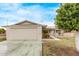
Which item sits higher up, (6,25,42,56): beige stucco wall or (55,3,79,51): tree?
(55,3,79,51): tree

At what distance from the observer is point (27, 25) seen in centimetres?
224

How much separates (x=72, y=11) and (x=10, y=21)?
0.68m

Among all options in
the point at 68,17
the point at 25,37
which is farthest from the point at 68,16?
the point at 25,37

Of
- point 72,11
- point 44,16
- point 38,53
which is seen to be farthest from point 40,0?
point 38,53

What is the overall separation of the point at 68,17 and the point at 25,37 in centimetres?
52

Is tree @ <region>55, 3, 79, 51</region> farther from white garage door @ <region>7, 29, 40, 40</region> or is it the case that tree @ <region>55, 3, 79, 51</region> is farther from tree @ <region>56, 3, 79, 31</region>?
white garage door @ <region>7, 29, 40, 40</region>

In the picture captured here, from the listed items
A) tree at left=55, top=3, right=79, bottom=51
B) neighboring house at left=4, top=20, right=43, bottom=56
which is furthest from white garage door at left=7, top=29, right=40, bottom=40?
tree at left=55, top=3, right=79, bottom=51

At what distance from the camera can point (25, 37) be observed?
7.34 ft

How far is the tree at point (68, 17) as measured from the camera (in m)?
2.22

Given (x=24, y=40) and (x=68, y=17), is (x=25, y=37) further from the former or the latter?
(x=68, y=17)

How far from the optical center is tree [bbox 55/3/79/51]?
2217 millimetres

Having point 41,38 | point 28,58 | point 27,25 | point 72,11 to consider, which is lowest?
point 28,58

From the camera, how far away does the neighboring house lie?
2.24m

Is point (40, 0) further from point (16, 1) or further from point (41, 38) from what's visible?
point (41, 38)
